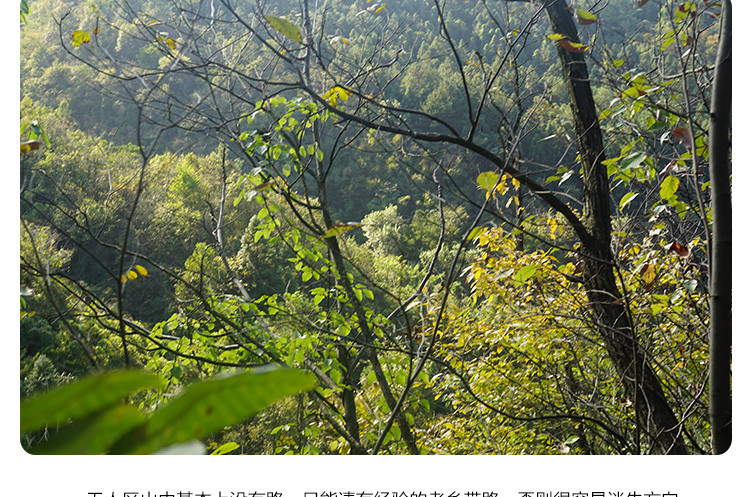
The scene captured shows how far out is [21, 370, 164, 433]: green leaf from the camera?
0.31 ft

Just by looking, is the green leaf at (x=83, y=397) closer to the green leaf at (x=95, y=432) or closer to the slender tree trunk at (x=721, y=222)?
the green leaf at (x=95, y=432)

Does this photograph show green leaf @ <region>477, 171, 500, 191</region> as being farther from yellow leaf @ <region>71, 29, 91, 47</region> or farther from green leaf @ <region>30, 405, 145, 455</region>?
yellow leaf @ <region>71, 29, 91, 47</region>

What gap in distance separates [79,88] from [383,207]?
358 centimetres

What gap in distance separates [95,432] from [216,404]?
2 centimetres

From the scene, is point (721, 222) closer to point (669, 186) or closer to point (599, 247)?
point (669, 186)

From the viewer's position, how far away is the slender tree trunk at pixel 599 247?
1270 mm

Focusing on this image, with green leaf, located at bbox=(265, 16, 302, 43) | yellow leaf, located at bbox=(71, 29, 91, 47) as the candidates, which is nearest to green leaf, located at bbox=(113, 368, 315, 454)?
green leaf, located at bbox=(265, 16, 302, 43)

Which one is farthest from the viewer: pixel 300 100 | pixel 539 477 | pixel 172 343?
pixel 172 343

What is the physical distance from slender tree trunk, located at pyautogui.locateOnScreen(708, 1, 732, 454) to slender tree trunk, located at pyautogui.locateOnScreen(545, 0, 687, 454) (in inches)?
20.5

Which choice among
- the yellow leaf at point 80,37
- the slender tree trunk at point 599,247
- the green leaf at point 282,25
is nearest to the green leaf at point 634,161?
the slender tree trunk at point 599,247

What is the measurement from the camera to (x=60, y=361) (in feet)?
14.0

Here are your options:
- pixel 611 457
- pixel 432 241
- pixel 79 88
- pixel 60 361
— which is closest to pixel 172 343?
pixel 611 457

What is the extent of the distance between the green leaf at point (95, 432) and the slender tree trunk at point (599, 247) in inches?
52.3
